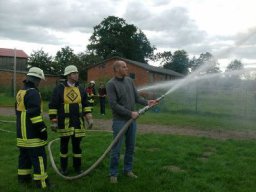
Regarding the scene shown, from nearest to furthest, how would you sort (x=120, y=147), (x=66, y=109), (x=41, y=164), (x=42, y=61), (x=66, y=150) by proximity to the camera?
(x=41, y=164), (x=120, y=147), (x=66, y=109), (x=66, y=150), (x=42, y=61)

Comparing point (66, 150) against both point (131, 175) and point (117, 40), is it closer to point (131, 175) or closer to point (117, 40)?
point (131, 175)

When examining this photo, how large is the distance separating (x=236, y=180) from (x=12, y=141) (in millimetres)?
6702

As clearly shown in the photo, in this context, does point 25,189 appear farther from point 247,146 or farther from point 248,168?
point 247,146

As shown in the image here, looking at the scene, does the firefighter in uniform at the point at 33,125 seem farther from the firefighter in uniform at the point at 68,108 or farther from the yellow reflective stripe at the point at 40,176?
the firefighter in uniform at the point at 68,108

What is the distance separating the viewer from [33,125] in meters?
6.11

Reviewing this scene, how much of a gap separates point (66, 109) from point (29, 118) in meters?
1.00

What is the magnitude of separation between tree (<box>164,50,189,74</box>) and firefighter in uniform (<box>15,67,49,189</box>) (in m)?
83.3

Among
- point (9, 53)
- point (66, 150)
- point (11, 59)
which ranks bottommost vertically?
point (66, 150)

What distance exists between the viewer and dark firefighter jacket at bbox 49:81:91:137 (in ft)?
23.0

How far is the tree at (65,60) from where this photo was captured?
63.6m

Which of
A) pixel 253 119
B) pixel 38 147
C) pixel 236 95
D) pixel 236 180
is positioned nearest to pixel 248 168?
pixel 236 180

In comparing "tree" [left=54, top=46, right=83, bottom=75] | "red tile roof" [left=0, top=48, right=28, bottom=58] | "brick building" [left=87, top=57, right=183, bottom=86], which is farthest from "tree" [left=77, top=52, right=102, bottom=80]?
"red tile roof" [left=0, top=48, right=28, bottom=58]

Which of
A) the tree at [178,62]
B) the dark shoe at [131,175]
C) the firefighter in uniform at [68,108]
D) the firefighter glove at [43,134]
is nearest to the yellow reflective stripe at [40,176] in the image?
the firefighter glove at [43,134]

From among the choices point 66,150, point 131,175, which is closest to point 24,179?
point 66,150
